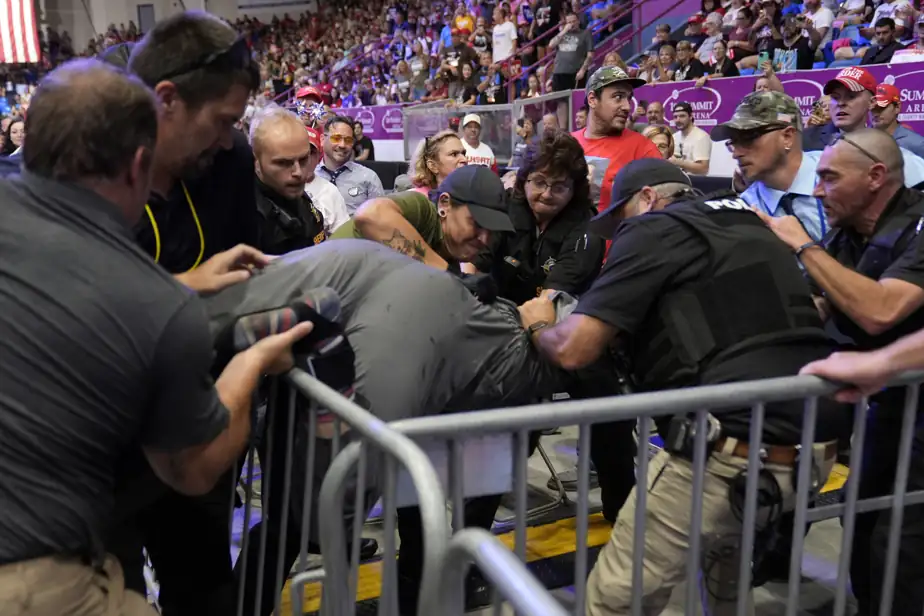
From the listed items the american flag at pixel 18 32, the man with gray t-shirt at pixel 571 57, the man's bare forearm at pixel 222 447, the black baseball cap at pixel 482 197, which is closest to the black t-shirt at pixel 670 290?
the black baseball cap at pixel 482 197

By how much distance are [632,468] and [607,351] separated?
1404 millimetres

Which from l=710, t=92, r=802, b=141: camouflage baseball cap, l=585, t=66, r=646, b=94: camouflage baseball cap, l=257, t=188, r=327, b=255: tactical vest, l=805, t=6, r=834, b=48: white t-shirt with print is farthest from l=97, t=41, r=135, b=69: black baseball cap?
l=805, t=6, r=834, b=48: white t-shirt with print

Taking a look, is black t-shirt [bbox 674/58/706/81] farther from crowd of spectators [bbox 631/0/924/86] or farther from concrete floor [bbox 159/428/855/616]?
concrete floor [bbox 159/428/855/616]

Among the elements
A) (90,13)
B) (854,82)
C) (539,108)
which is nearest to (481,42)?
(539,108)

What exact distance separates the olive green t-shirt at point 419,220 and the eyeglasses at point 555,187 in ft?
2.99

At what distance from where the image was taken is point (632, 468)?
386cm

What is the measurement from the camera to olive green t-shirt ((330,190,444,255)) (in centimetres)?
Result: 295

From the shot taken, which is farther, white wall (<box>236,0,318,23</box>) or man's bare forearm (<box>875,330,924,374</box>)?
white wall (<box>236,0,318,23</box>)

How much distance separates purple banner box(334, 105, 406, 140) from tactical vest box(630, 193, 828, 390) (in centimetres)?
1353

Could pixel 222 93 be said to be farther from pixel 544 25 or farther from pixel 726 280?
pixel 544 25

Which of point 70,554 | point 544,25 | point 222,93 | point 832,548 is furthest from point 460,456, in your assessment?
point 544,25

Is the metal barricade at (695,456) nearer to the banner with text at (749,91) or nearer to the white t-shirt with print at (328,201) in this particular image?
the white t-shirt with print at (328,201)

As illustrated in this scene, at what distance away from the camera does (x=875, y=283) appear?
253 cm

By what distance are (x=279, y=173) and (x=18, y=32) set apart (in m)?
27.2
